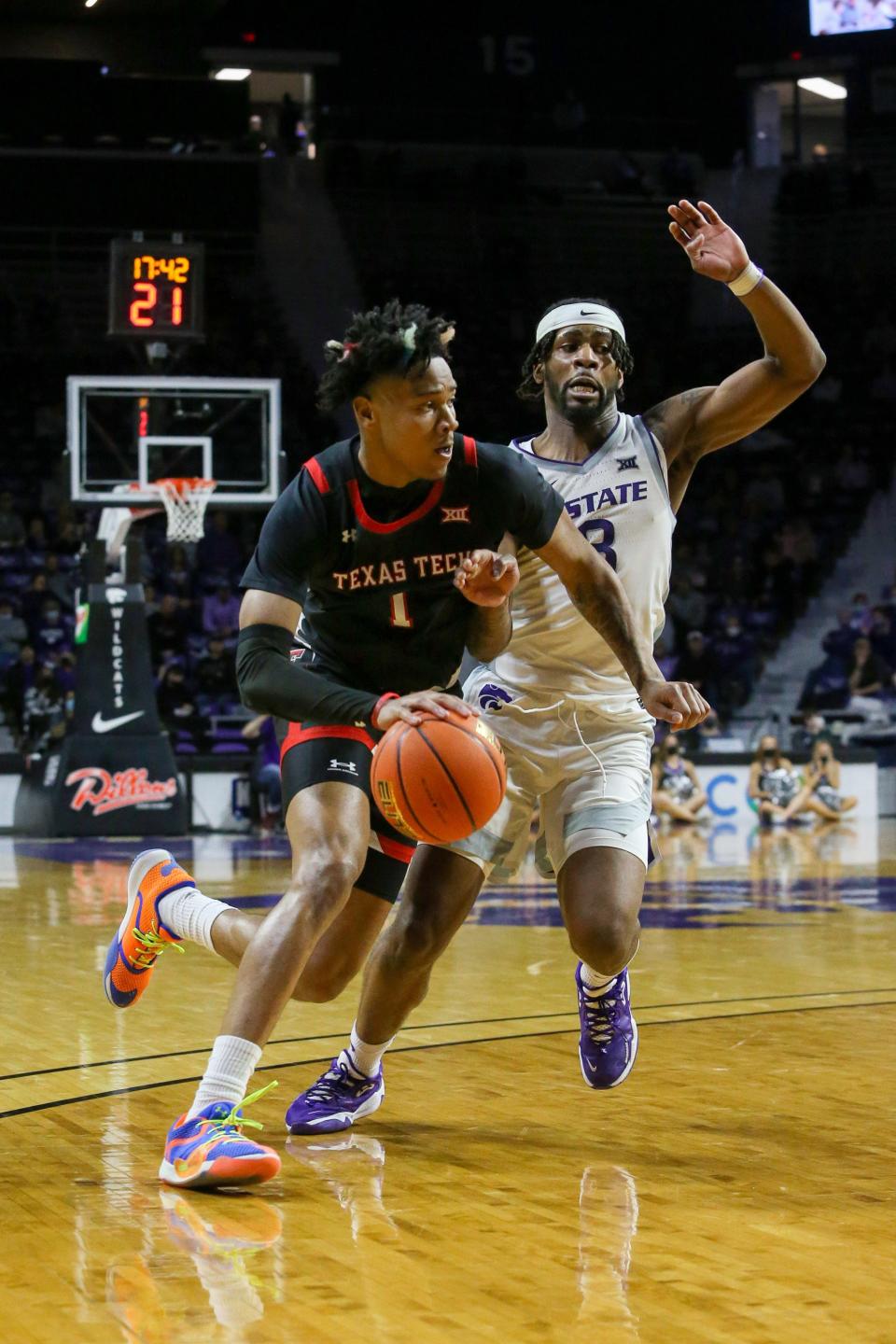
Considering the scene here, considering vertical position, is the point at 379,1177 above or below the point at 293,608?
below

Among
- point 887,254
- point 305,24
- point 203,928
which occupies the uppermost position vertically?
point 305,24

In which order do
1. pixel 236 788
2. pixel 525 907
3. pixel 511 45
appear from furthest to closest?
1. pixel 511 45
2. pixel 236 788
3. pixel 525 907

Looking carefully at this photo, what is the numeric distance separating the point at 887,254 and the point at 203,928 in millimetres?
25235

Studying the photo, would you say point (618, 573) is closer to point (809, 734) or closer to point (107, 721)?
point (107, 721)

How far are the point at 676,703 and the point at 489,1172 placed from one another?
123cm

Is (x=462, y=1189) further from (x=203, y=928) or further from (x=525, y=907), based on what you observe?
(x=525, y=907)

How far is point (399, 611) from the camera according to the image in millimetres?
4602

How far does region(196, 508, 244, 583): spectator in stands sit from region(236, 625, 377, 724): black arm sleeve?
57.8 ft

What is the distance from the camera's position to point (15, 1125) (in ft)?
15.3

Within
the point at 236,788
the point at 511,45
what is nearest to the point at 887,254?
the point at 511,45

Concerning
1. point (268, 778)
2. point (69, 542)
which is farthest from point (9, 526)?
point (268, 778)

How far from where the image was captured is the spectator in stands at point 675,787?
18.8 metres

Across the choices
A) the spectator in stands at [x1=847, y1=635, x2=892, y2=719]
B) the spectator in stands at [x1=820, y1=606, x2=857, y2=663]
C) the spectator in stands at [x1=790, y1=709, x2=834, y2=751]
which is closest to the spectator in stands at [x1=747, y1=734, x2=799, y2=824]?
the spectator in stands at [x1=790, y1=709, x2=834, y2=751]

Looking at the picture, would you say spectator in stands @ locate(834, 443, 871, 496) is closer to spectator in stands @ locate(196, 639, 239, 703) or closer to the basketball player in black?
spectator in stands @ locate(196, 639, 239, 703)
